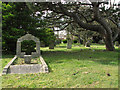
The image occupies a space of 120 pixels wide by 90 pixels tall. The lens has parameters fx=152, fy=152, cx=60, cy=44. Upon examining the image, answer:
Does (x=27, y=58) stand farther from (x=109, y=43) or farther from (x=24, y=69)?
(x=109, y=43)

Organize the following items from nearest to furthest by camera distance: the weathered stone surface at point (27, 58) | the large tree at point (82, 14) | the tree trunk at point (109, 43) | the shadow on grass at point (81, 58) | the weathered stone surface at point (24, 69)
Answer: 1. the weathered stone surface at point (24, 69)
2. the weathered stone surface at point (27, 58)
3. the shadow on grass at point (81, 58)
4. the large tree at point (82, 14)
5. the tree trunk at point (109, 43)

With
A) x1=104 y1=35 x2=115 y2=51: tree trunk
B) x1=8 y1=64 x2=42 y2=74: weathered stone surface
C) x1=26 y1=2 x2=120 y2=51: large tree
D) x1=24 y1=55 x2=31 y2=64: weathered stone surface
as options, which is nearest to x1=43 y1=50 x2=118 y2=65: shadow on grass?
x1=24 y1=55 x2=31 y2=64: weathered stone surface

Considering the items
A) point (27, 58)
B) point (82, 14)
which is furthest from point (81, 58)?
point (82, 14)

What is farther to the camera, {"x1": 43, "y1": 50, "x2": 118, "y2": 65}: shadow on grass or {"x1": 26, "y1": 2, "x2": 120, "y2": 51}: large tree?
{"x1": 26, "y1": 2, "x2": 120, "y2": 51}: large tree

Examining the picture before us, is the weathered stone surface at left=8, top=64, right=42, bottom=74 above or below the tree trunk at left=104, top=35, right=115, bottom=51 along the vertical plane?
below

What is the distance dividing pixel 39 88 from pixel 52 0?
1182 cm

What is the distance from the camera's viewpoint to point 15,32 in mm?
13711

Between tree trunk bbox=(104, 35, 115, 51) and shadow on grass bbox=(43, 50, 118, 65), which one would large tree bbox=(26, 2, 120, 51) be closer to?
tree trunk bbox=(104, 35, 115, 51)

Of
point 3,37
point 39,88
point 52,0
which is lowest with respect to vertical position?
point 39,88

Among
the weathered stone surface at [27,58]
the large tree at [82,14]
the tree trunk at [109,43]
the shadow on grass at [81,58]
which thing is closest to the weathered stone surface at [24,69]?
the weathered stone surface at [27,58]

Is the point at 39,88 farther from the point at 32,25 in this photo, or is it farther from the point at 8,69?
the point at 32,25

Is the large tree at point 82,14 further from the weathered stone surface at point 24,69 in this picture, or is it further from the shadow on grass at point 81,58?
the weathered stone surface at point 24,69

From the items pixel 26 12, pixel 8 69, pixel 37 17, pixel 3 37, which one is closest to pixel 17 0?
pixel 26 12

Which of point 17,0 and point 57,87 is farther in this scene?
point 17,0
